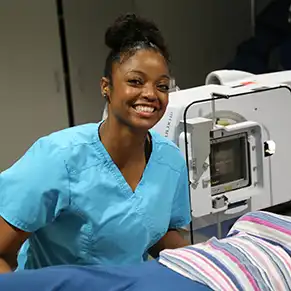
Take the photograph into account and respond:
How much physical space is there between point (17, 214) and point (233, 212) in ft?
3.57

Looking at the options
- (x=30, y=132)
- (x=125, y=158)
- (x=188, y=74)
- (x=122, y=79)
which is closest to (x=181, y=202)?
(x=125, y=158)

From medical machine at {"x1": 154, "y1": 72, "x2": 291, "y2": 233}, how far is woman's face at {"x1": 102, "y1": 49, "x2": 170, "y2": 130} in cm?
61

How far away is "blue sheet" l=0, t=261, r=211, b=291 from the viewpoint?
933 millimetres

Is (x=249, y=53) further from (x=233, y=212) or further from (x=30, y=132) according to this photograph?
(x=233, y=212)

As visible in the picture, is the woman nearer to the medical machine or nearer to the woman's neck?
the woman's neck

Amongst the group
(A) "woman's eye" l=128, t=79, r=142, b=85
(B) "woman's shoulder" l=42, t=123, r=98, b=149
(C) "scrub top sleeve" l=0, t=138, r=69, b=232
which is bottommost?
(C) "scrub top sleeve" l=0, t=138, r=69, b=232

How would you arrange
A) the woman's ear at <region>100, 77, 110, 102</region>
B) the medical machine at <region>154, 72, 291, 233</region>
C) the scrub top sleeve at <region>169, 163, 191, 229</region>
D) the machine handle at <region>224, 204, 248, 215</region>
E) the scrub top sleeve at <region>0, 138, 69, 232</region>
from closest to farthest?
the scrub top sleeve at <region>0, 138, 69, 232</region>, the woman's ear at <region>100, 77, 110, 102</region>, the scrub top sleeve at <region>169, 163, 191, 229</region>, the medical machine at <region>154, 72, 291, 233</region>, the machine handle at <region>224, 204, 248, 215</region>

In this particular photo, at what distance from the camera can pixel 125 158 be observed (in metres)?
1.35

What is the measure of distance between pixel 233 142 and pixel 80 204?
931 millimetres

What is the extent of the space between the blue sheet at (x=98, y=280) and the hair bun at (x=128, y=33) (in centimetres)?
53

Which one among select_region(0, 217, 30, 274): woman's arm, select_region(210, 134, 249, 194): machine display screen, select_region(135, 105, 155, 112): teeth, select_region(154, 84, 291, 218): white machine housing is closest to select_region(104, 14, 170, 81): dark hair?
select_region(135, 105, 155, 112): teeth

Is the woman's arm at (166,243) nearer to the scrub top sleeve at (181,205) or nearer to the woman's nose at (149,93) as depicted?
the scrub top sleeve at (181,205)

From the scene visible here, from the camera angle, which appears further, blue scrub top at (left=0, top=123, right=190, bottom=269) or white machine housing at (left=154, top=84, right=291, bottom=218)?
→ white machine housing at (left=154, top=84, right=291, bottom=218)

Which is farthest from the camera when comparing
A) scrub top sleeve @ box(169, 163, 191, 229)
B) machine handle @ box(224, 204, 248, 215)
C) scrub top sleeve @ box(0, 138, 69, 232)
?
machine handle @ box(224, 204, 248, 215)
